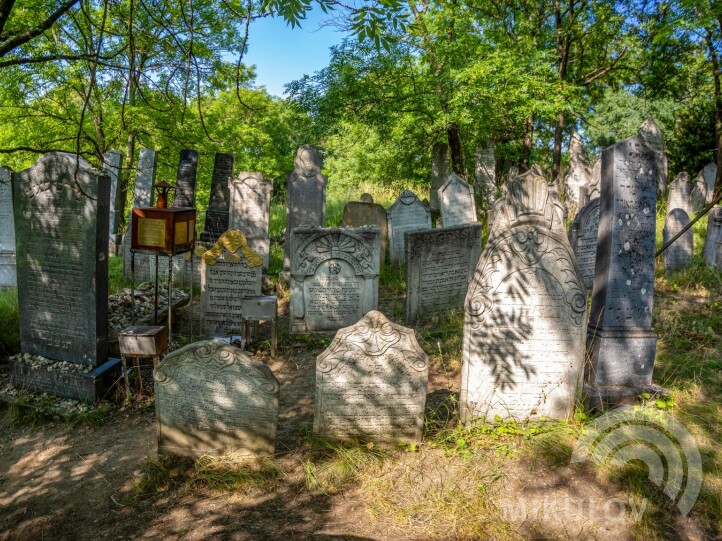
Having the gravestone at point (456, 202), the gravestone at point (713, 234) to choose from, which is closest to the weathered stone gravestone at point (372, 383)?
the gravestone at point (456, 202)

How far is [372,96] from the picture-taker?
43.4 feet

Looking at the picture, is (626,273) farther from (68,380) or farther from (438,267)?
(68,380)

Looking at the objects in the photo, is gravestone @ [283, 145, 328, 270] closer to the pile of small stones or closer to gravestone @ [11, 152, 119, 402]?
the pile of small stones

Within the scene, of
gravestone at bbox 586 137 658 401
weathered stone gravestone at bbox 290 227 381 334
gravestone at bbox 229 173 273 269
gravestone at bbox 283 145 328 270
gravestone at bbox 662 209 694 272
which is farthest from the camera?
gravestone at bbox 283 145 328 270

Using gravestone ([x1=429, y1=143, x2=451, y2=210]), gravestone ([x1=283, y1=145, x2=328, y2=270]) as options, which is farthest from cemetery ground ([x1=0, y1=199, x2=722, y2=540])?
gravestone ([x1=429, y1=143, x2=451, y2=210])

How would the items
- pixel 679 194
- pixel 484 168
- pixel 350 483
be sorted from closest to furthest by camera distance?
pixel 350 483 → pixel 679 194 → pixel 484 168

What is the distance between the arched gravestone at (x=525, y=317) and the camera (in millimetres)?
4609

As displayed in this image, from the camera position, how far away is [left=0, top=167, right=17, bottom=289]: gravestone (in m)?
9.01

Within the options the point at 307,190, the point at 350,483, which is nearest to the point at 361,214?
the point at 307,190

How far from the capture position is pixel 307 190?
10.4m

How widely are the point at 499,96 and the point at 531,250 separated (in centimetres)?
838

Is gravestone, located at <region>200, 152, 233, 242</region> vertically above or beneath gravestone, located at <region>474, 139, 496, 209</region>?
beneath

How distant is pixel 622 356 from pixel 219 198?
8806 millimetres

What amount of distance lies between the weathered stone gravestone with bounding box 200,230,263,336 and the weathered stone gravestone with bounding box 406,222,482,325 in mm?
2319
